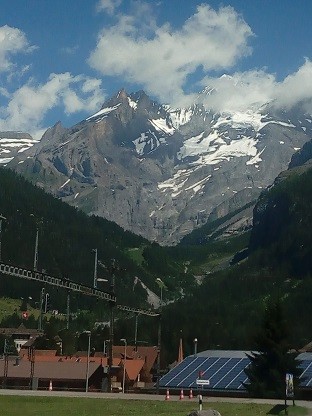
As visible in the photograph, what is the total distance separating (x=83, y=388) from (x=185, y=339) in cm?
7735

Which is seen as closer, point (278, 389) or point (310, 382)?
point (278, 389)

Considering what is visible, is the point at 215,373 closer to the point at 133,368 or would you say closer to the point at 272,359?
the point at 272,359

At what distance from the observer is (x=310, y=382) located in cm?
8006

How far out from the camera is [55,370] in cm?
11038

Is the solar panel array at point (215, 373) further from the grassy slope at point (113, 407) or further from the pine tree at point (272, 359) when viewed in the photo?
the grassy slope at point (113, 407)

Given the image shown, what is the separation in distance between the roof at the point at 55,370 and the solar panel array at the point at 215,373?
18.1 m

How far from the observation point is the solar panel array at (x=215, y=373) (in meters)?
82.2

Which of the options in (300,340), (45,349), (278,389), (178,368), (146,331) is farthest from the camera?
(146,331)

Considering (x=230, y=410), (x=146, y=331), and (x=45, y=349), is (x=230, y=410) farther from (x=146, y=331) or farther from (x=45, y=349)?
(x=146, y=331)

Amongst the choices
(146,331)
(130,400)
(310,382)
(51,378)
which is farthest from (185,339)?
(130,400)

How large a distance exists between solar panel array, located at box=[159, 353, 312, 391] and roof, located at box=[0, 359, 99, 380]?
18.1 meters

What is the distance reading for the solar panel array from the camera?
8219 centimetres

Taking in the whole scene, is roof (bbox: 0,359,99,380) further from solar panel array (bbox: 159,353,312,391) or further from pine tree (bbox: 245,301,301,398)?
pine tree (bbox: 245,301,301,398)

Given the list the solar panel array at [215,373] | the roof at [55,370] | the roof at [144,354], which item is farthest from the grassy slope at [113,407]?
the roof at [144,354]
